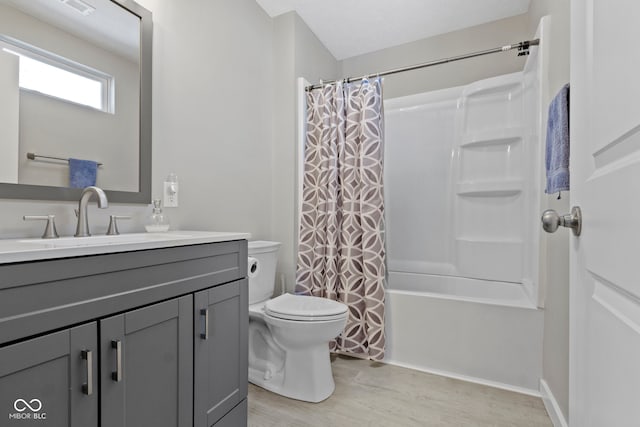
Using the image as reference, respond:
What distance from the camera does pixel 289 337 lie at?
5.54 ft

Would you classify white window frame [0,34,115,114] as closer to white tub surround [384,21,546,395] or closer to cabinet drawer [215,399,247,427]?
cabinet drawer [215,399,247,427]

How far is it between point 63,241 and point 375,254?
164 cm

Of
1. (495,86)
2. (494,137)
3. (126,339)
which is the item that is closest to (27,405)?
(126,339)

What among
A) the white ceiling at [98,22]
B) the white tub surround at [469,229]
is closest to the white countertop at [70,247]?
the white ceiling at [98,22]

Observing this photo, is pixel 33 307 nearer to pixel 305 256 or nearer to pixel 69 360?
pixel 69 360

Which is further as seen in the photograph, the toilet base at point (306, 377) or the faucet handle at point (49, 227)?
the toilet base at point (306, 377)

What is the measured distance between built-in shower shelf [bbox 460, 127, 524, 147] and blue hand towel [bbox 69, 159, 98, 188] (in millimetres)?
2492

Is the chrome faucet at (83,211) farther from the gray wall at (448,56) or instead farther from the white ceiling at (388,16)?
the gray wall at (448,56)

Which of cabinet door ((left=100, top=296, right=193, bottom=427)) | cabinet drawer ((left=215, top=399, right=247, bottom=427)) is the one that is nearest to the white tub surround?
cabinet drawer ((left=215, top=399, right=247, bottom=427))

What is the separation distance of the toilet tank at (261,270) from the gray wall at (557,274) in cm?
151

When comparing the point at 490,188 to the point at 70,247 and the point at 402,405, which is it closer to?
the point at 402,405

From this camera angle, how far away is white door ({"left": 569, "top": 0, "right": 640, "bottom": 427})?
43 cm

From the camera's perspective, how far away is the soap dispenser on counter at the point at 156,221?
148 centimetres

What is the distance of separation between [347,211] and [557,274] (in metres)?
1.22
